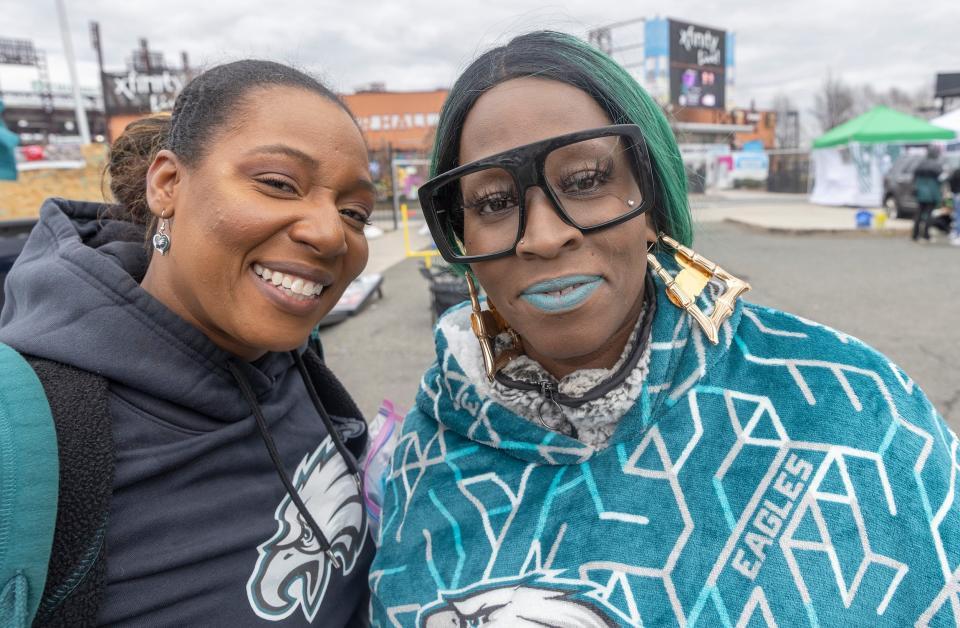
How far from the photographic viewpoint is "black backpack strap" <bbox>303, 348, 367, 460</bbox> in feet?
5.91

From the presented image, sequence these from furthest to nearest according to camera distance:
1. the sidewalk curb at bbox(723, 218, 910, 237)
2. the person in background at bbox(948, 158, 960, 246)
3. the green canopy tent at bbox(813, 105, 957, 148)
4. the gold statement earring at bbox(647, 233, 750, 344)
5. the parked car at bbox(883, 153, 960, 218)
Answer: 1. the green canopy tent at bbox(813, 105, 957, 148)
2. the parked car at bbox(883, 153, 960, 218)
3. the sidewalk curb at bbox(723, 218, 910, 237)
4. the person in background at bbox(948, 158, 960, 246)
5. the gold statement earring at bbox(647, 233, 750, 344)

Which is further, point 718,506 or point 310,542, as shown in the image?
point 310,542

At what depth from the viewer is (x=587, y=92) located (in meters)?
1.21

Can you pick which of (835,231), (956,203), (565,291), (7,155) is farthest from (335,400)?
(835,231)

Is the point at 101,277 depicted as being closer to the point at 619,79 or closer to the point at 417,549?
the point at 417,549

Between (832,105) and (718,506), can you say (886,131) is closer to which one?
(718,506)

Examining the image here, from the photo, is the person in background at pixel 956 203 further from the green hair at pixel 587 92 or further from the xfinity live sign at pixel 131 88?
the xfinity live sign at pixel 131 88

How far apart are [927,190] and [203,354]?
44.2 feet

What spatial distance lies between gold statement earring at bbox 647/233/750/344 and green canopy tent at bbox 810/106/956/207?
17789 millimetres

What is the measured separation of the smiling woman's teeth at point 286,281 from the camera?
126 cm

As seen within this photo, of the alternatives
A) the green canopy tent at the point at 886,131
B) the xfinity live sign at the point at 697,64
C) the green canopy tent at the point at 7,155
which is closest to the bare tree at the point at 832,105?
the xfinity live sign at the point at 697,64

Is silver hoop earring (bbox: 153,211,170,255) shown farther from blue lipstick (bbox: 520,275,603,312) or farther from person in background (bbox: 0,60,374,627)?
blue lipstick (bbox: 520,275,603,312)

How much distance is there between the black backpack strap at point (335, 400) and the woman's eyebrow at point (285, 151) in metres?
0.72

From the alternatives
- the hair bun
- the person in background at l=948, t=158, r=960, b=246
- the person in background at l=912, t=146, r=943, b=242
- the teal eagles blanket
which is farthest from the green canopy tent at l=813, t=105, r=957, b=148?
the hair bun
